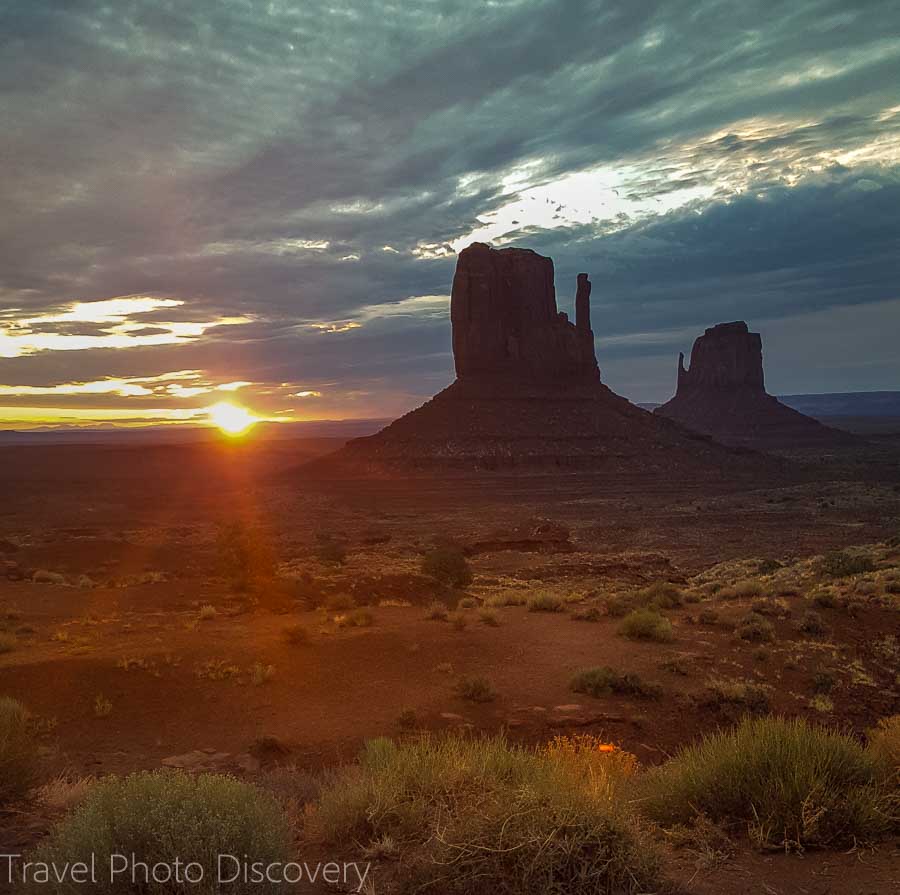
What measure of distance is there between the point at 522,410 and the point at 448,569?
68.7 m

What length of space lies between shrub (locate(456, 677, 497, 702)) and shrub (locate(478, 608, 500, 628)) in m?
4.78

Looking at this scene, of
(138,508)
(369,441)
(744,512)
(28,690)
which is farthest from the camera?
(369,441)

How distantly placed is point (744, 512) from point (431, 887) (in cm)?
5070

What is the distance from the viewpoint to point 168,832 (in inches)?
155

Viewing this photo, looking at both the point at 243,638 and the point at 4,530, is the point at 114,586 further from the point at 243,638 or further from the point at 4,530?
the point at 4,530

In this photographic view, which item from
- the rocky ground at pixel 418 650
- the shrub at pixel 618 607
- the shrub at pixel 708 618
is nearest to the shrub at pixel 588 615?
the rocky ground at pixel 418 650

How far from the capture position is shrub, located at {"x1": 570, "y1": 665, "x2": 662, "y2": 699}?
11.6m

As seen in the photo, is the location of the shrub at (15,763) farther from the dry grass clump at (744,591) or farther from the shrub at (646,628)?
the dry grass clump at (744,591)

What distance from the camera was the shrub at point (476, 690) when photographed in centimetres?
1138

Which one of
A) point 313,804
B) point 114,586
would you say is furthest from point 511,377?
point 313,804

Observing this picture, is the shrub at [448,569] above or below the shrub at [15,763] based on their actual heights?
below

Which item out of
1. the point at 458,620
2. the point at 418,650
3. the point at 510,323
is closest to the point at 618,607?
the point at 458,620

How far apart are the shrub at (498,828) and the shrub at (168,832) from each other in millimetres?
847

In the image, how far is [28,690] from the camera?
11.4 meters
